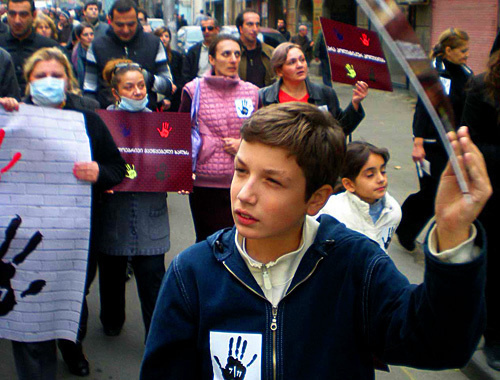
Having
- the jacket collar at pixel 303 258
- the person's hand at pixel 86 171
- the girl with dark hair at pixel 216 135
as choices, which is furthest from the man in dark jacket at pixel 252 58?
the jacket collar at pixel 303 258

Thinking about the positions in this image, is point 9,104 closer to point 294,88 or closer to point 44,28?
point 294,88

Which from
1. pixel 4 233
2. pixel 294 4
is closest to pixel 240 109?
pixel 4 233

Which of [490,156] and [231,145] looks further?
[231,145]

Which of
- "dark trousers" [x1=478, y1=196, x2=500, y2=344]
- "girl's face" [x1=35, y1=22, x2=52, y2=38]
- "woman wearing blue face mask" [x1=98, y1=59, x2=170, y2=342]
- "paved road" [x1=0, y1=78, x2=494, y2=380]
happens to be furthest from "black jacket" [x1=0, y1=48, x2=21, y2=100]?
"girl's face" [x1=35, y1=22, x2=52, y2=38]

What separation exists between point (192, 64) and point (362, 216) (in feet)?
16.5

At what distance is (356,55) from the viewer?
15.3 feet

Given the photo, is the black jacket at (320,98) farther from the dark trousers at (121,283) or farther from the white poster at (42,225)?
the white poster at (42,225)

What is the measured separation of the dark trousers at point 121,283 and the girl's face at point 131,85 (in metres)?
0.97

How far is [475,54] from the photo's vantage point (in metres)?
15.2

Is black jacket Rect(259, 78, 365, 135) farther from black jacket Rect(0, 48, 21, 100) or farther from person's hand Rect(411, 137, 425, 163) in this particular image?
black jacket Rect(0, 48, 21, 100)

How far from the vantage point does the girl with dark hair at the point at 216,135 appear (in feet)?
14.7

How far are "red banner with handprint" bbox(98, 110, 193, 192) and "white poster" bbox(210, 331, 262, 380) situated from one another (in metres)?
2.39

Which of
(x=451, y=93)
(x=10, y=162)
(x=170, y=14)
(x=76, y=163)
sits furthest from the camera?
(x=170, y=14)

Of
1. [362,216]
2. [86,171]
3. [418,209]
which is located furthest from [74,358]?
[418,209]
